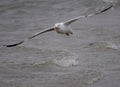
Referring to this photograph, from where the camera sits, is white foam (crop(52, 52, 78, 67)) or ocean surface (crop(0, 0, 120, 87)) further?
white foam (crop(52, 52, 78, 67))

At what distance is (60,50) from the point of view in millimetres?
16484

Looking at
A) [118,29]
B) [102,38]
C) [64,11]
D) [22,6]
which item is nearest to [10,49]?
[102,38]

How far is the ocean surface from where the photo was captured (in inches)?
516

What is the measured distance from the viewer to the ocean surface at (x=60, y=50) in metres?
13.1

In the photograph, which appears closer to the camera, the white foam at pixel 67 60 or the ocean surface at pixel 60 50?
the ocean surface at pixel 60 50

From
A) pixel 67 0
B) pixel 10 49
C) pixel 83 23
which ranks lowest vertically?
pixel 67 0

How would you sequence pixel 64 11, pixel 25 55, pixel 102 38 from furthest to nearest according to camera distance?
pixel 64 11, pixel 102 38, pixel 25 55

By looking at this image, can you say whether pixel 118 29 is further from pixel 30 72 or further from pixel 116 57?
pixel 30 72

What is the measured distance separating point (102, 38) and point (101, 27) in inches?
80.0

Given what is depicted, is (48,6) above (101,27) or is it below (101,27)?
below

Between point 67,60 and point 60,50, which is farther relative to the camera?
point 60,50

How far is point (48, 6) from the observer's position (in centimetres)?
2575

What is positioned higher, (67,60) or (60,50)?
(67,60)

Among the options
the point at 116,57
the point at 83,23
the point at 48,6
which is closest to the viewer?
the point at 116,57
